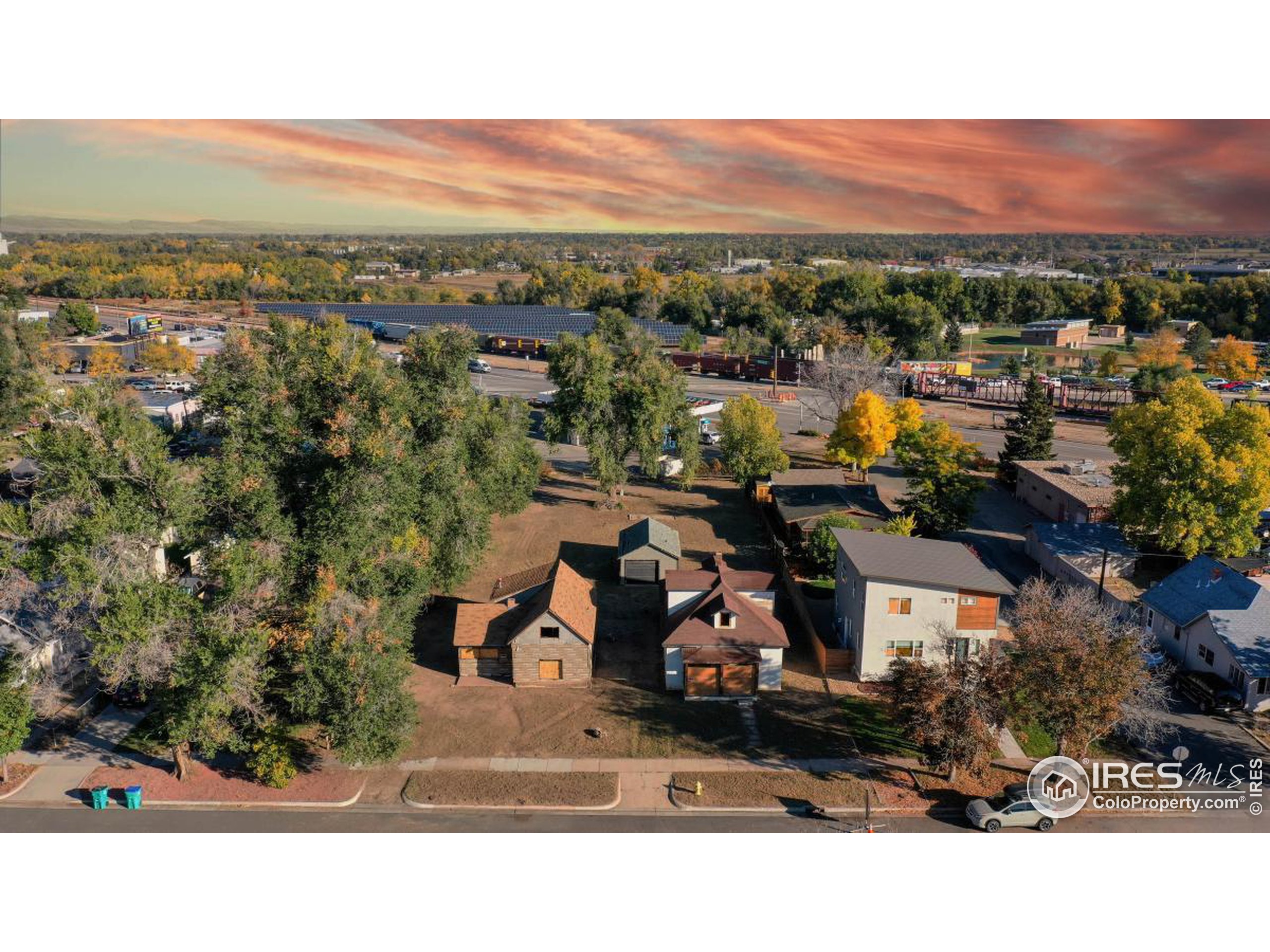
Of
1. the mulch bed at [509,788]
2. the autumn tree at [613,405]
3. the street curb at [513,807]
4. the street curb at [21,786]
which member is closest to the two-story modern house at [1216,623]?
the mulch bed at [509,788]

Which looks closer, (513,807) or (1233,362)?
(513,807)

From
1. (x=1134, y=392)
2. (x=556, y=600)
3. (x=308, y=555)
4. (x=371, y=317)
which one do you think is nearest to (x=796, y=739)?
(x=556, y=600)

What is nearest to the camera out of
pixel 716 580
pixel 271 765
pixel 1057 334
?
pixel 271 765

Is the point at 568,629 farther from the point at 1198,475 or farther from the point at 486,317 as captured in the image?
the point at 486,317

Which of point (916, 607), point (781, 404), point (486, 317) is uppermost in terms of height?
point (486, 317)

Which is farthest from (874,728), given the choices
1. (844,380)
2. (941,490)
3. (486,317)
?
(486,317)

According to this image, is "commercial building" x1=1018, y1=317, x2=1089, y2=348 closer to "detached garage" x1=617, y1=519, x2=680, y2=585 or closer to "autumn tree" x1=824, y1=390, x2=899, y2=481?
"autumn tree" x1=824, y1=390, x2=899, y2=481
